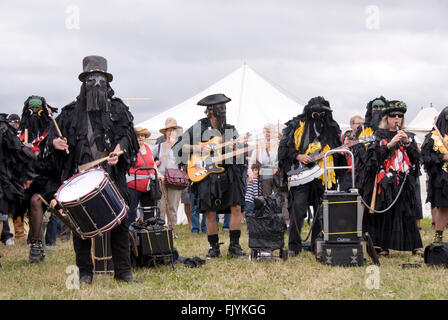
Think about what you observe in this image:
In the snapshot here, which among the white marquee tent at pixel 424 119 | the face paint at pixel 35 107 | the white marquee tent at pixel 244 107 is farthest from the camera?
the white marquee tent at pixel 424 119

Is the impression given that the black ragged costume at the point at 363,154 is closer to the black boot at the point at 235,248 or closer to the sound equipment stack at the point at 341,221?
the sound equipment stack at the point at 341,221

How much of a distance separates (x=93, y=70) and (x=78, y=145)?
2.49 ft

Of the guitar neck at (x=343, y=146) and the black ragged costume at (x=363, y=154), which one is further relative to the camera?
the black ragged costume at (x=363, y=154)

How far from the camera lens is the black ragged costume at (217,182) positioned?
25.6 feet

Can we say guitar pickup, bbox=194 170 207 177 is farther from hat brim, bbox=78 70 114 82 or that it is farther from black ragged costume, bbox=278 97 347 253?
hat brim, bbox=78 70 114 82

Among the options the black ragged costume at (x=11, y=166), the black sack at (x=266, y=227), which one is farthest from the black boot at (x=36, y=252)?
the black sack at (x=266, y=227)

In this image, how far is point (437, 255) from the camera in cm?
664

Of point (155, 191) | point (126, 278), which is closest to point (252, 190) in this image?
point (155, 191)

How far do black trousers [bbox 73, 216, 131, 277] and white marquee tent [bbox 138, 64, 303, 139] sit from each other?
8.01 m

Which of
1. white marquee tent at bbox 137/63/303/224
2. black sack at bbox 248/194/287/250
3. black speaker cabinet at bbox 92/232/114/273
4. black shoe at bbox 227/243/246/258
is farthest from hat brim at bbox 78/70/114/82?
white marquee tent at bbox 137/63/303/224

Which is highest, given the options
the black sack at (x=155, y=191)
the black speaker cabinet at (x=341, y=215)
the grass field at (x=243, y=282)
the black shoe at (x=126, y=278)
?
the black sack at (x=155, y=191)

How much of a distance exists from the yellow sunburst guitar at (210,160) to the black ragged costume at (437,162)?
2.50m

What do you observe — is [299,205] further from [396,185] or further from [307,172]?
[396,185]

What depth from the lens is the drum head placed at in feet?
17.2
